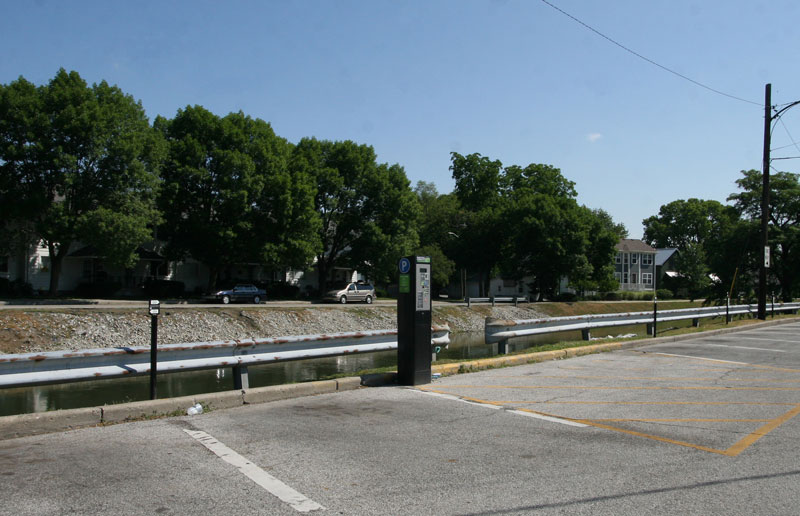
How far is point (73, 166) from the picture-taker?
33812 millimetres

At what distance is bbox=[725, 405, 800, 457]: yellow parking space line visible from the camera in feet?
20.5

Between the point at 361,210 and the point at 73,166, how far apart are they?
23.6 metres

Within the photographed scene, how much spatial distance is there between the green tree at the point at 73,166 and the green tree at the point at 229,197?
15.9 feet

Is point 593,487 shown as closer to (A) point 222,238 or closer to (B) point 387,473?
(B) point 387,473

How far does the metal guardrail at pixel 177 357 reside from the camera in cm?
774

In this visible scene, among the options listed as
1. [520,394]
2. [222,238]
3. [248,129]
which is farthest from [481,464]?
[248,129]

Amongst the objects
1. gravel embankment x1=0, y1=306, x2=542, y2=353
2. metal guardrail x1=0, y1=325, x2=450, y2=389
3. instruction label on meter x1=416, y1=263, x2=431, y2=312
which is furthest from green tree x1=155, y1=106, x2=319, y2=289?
instruction label on meter x1=416, y1=263, x2=431, y2=312

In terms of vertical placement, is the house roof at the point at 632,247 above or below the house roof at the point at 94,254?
above

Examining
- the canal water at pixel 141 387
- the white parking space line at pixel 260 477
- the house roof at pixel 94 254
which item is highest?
the house roof at pixel 94 254

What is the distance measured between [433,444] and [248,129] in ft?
135

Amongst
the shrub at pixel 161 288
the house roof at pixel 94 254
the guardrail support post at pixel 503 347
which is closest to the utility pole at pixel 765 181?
the guardrail support post at pixel 503 347

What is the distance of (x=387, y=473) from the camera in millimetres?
5395

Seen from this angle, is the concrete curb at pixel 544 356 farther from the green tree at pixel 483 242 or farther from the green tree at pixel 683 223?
the green tree at pixel 683 223

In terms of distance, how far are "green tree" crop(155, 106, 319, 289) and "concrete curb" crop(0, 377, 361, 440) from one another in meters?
32.9
